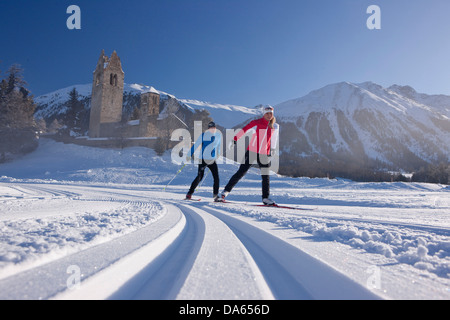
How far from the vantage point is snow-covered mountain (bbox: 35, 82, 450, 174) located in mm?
133750

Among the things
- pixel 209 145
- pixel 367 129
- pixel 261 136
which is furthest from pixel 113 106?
pixel 367 129

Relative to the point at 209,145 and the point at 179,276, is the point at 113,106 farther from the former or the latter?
the point at 179,276

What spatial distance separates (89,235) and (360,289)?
1.47 m

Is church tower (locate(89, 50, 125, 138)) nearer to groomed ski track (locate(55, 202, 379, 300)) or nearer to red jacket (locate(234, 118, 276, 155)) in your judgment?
red jacket (locate(234, 118, 276, 155))

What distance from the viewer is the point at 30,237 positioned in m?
1.34

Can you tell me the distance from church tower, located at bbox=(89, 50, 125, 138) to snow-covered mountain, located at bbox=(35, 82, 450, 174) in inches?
2991

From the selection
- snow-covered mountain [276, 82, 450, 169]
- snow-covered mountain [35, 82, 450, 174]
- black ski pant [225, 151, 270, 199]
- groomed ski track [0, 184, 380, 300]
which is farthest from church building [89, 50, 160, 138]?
snow-covered mountain [276, 82, 450, 169]

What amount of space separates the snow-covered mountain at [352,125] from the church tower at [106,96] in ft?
249

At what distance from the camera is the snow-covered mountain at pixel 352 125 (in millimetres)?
133750

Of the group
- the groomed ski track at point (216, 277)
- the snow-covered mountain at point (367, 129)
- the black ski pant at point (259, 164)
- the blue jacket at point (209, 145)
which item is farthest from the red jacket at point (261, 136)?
the snow-covered mountain at point (367, 129)

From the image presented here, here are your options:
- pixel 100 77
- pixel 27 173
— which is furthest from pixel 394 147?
pixel 27 173

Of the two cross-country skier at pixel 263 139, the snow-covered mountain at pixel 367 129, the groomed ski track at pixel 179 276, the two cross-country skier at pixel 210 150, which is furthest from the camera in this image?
the snow-covered mountain at pixel 367 129

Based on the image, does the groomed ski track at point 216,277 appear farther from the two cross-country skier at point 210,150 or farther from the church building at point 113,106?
the church building at point 113,106
